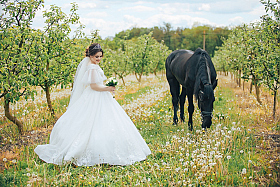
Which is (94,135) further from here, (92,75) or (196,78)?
(196,78)

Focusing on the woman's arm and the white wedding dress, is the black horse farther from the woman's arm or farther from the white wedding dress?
the woman's arm

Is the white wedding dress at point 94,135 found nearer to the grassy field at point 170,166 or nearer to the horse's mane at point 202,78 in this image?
the grassy field at point 170,166

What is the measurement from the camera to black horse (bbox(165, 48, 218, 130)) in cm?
601

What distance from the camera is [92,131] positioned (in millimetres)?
5199

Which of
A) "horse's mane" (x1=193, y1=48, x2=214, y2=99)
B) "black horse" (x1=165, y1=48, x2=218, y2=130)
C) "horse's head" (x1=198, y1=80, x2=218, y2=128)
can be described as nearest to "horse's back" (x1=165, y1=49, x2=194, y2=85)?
"black horse" (x1=165, y1=48, x2=218, y2=130)

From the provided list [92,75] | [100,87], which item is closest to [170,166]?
[100,87]

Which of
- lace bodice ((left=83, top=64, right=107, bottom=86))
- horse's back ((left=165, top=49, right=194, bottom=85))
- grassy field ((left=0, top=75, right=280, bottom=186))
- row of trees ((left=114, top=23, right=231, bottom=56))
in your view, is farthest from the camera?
row of trees ((left=114, top=23, right=231, bottom=56))

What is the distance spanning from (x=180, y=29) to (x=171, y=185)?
86437mm

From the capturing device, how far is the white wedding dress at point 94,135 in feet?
Answer: 16.6

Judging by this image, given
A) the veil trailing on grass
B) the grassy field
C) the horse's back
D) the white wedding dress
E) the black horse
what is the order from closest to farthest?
1. the grassy field
2. the white wedding dress
3. the veil trailing on grass
4. the black horse
5. the horse's back

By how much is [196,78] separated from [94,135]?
327 cm

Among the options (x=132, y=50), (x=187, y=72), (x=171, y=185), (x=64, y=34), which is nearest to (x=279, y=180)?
(x=171, y=185)

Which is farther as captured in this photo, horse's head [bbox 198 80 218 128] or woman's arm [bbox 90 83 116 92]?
horse's head [bbox 198 80 218 128]

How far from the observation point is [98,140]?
511 cm
